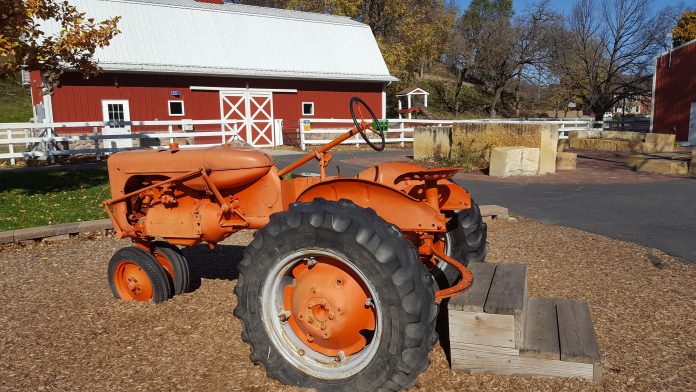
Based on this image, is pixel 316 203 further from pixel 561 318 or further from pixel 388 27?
pixel 388 27

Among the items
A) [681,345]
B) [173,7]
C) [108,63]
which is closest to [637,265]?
[681,345]

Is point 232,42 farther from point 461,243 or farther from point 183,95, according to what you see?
point 461,243

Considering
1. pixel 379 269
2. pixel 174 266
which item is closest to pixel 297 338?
pixel 379 269

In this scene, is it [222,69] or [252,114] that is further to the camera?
[252,114]

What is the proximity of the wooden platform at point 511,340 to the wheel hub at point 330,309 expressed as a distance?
560 millimetres

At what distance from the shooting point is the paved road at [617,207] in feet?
21.9

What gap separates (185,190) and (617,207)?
715cm

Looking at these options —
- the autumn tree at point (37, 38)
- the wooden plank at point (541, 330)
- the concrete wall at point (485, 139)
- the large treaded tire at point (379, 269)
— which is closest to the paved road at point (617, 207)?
the concrete wall at point (485, 139)

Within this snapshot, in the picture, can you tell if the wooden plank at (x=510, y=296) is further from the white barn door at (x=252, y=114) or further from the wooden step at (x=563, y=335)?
the white barn door at (x=252, y=114)

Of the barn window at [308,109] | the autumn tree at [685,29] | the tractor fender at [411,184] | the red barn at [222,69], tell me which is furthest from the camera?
the autumn tree at [685,29]

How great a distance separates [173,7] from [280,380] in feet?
74.4

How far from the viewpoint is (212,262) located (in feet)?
18.9

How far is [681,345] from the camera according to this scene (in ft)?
11.2

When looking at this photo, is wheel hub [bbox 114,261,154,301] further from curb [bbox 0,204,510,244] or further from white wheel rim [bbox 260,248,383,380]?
curb [bbox 0,204,510,244]
